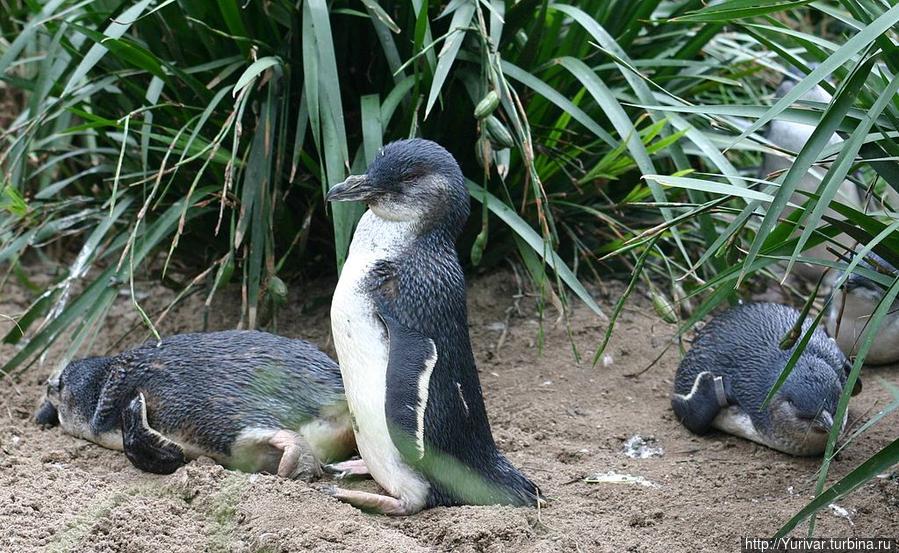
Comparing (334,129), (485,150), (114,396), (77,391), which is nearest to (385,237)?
(485,150)

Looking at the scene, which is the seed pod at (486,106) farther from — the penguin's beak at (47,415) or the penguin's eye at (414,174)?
the penguin's beak at (47,415)

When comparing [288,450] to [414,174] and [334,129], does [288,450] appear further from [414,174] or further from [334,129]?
[334,129]

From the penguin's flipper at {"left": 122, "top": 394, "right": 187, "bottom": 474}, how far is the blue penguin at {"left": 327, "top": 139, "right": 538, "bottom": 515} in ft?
1.51

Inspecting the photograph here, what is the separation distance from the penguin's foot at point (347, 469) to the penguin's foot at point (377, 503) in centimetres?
21

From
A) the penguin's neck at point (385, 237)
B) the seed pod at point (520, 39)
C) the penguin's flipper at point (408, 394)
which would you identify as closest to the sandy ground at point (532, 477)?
the penguin's flipper at point (408, 394)

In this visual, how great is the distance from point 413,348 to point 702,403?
1.16 meters

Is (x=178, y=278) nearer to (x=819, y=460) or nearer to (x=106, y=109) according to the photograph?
(x=106, y=109)

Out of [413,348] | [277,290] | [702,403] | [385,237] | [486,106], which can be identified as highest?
[486,106]

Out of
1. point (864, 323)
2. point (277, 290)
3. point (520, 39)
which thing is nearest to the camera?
point (277, 290)

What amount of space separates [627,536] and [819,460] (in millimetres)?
893

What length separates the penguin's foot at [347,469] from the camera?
281cm

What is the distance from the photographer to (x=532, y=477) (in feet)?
9.67

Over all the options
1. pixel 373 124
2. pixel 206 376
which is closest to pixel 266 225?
pixel 373 124

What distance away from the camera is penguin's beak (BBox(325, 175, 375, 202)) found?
2.68 metres
